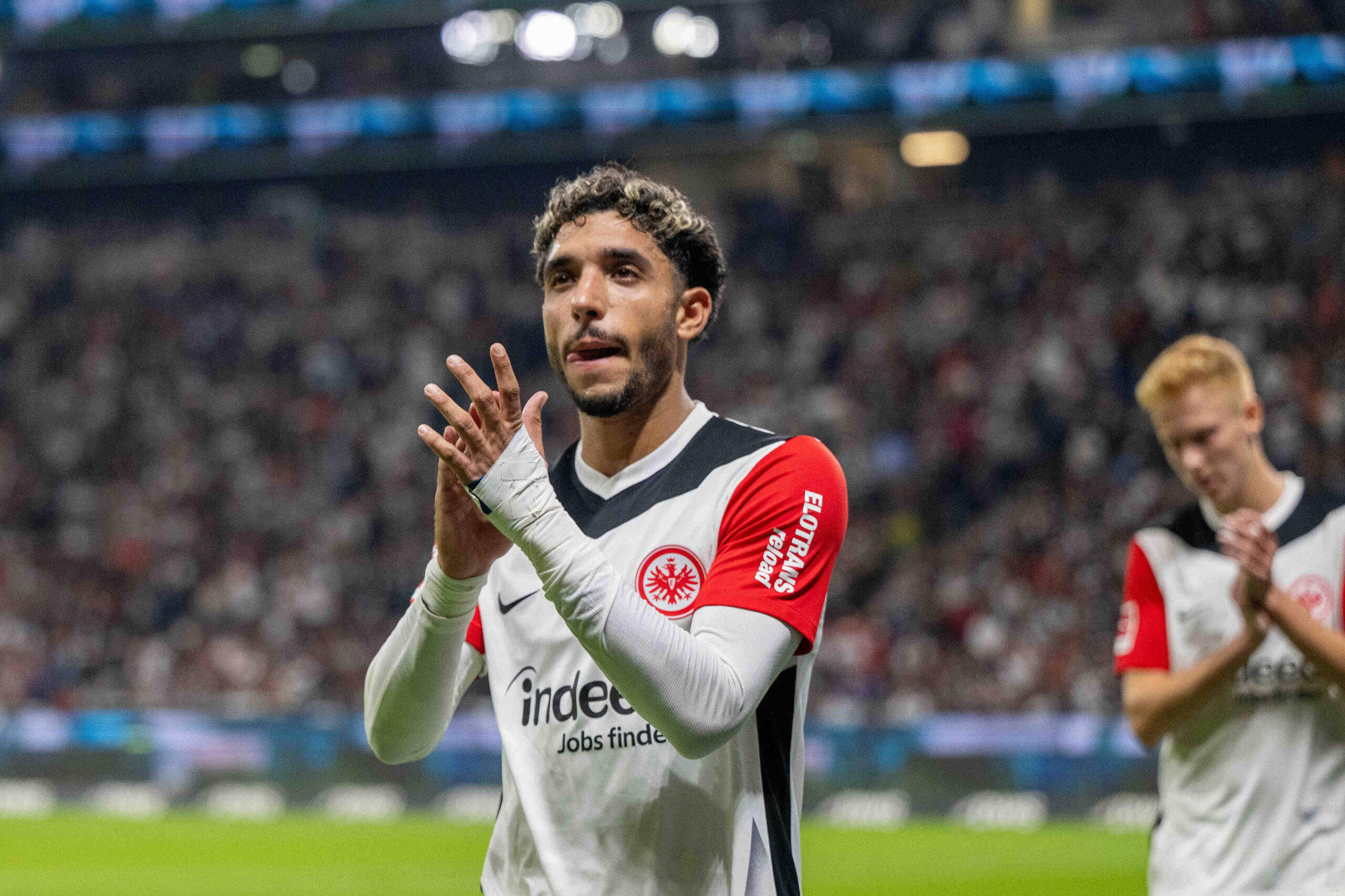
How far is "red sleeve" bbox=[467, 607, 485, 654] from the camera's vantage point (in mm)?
3176

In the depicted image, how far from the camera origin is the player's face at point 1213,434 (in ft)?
13.4

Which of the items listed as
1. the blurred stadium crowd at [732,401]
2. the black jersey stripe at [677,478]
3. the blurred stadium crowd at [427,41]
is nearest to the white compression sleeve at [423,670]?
the black jersey stripe at [677,478]

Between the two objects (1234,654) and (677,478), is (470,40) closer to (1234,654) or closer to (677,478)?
(1234,654)

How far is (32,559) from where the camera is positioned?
2070cm

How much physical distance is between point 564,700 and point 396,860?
9.92 meters

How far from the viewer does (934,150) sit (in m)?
22.5

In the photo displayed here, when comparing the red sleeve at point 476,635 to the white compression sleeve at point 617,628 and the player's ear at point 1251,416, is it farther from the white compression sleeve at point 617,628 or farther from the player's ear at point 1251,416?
the player's ear at point 1251,416

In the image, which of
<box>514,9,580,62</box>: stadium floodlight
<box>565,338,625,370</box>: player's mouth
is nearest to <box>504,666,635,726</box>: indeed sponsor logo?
<box>565,338,625,370</box>: player's mouth

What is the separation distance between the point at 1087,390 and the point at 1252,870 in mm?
15653

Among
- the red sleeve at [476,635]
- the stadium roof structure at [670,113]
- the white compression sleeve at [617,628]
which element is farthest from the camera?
the stadium roof structure at [670,113]

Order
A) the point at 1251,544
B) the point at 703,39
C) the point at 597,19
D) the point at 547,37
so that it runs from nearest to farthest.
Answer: the point at 1251,544 → the point at 703,39 → the point at 597,19 → the point at 547,37

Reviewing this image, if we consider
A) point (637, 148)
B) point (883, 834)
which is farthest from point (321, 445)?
point (883, 834)

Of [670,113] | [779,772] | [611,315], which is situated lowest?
[779,772]

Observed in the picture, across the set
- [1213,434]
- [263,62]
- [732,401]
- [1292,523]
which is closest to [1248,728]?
[1292,523]
